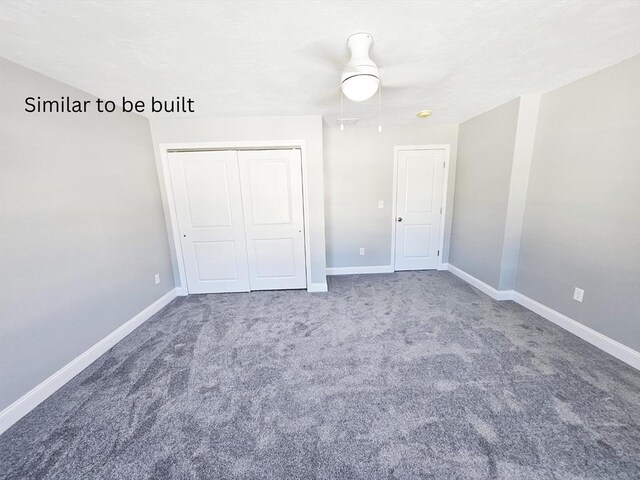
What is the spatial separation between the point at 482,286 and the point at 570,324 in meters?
0.97

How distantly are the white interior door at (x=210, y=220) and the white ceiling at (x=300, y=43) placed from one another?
33.9 inches

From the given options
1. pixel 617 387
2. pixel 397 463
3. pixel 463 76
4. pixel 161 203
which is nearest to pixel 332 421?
pixel 397 463

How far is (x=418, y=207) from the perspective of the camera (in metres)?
3.83

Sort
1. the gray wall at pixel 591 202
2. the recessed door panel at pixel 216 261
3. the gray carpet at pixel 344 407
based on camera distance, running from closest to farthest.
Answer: the gray carpet at pixel 344 407 < the gray wall at pixel 591 202 < the recessed door panel at pixel 216 261

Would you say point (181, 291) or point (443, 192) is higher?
point (443, 192)

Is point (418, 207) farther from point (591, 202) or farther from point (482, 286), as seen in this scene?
point (591, 202)

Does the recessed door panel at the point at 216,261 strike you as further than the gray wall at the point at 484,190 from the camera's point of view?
Yes

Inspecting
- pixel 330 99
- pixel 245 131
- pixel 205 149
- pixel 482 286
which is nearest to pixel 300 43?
pixel 330 99

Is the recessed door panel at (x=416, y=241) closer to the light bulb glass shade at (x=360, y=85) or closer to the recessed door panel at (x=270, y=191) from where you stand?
the recessed door panel at (x=270, y=191)

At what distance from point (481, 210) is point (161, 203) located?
4.23 m

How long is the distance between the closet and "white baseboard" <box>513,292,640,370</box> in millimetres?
2727

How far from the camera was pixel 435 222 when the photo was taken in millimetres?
3881

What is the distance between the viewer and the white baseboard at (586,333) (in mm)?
1826

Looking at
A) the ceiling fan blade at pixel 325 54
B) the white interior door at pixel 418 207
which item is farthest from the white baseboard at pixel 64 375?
the white interior door at pixel 418 207
